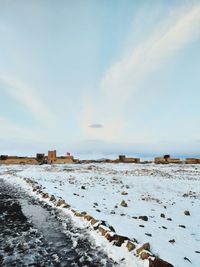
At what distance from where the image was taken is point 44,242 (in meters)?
8.48

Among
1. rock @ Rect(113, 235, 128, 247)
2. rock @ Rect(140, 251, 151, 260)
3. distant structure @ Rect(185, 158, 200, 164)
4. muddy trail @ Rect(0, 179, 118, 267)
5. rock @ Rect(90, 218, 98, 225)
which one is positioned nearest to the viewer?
rock @ Rect(140, 251, 151, 260)

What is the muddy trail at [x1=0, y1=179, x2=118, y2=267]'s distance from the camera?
7008 mm

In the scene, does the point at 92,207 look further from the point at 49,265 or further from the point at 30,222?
the point at 49,265

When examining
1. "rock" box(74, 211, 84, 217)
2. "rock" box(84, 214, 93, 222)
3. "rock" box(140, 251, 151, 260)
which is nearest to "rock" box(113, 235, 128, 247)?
"rock" box(140, 251, 151, 260)

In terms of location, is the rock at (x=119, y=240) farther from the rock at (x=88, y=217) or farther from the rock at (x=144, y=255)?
the rock at (x=88, y=217)

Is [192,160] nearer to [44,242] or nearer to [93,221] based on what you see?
[93,221]

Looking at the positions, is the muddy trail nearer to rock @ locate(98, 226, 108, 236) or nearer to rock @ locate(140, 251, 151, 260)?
rock @ locate(98, 226, 108, 236)

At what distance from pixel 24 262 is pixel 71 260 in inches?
45.7

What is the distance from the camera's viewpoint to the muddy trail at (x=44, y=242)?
Result: 701cm

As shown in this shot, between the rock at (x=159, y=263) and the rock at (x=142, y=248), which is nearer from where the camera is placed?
the rock at (x=159, y=263)

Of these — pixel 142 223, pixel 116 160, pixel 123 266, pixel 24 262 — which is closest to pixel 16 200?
pixel 142 223

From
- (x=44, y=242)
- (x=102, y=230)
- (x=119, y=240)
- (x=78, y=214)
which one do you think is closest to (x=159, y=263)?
(x=119, y=240)

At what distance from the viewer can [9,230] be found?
971 cm

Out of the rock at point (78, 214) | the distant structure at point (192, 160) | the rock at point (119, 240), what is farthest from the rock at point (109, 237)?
the distant structure at point (192, 160)
